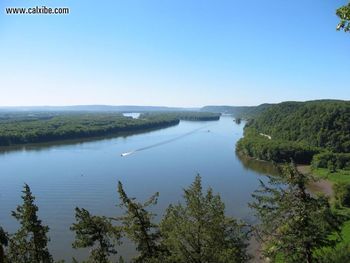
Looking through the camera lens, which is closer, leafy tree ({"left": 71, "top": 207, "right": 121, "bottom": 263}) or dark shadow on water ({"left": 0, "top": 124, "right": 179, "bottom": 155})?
leafy tree ({"left": 71, "top": 207, "right": 121, "bottom": 263})

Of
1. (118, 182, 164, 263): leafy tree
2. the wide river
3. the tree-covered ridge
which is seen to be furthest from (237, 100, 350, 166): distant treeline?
(118, 182, 164, 263): leafy tree

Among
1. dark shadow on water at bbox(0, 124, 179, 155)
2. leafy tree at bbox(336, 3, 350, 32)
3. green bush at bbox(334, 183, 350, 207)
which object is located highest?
leafy tree at bbox(336, 3, 350, 32)

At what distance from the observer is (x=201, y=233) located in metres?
10.6

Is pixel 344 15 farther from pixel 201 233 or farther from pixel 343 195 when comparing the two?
pixel 343 195

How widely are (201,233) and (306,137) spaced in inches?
3031

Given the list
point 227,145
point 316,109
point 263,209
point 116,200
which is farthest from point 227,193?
point 316,109

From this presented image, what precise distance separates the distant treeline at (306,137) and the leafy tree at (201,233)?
50.2 meters

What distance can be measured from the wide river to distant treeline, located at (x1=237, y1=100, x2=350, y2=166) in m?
3.67

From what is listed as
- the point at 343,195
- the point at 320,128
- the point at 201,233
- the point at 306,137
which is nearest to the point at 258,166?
the point at 306,137

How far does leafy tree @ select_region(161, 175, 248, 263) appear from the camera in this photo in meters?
10.3

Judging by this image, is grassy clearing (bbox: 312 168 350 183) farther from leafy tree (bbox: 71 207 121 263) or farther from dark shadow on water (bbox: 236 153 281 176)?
leafy tree (bbox: 71 207 121 263)

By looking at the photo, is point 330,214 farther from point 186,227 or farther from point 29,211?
point 29,211

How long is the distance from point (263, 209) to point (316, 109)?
86893 millimetres

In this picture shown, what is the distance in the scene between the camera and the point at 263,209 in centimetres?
1045
